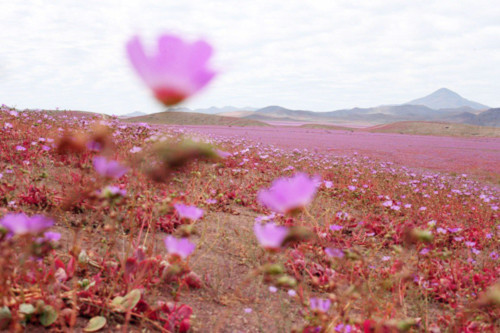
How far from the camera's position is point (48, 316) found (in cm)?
144

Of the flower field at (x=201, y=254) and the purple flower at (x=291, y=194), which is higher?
the purple flower at (x=291, y=194)

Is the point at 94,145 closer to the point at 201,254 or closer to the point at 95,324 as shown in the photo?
the point at 95,324

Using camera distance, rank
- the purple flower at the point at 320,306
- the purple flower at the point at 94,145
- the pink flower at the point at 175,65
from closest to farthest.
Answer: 1. the pink flower at the point at 175,65
2. the purple flower at the point at 94,145
3. the purple flower at the point at 320,306

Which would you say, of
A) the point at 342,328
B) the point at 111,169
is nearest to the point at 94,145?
the point at 111,169

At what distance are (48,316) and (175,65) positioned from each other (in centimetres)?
140

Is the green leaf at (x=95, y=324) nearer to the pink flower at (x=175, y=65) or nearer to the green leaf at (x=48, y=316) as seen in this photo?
the green leaf at (x=48, y=316)

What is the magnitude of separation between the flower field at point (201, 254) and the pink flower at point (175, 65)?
0.10 meters

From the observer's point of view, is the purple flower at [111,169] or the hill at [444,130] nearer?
the purple flower at [111,169]

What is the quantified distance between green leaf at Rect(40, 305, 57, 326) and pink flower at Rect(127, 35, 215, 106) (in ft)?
4.33

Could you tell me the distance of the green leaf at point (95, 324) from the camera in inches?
59.2

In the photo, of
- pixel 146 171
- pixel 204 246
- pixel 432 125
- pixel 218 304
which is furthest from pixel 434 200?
pixel 432 125

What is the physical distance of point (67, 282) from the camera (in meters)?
1.86

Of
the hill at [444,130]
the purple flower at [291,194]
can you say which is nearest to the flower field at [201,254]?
the purple flower at [291,194]

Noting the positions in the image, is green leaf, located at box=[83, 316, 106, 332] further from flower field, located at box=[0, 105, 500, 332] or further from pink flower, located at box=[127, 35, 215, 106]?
pink flower, located at box=[127, 35, 215, 106]
